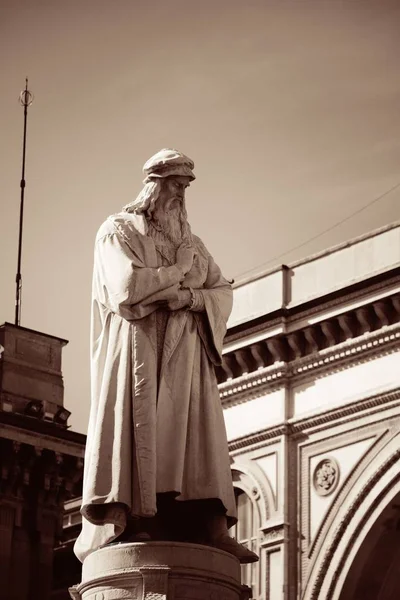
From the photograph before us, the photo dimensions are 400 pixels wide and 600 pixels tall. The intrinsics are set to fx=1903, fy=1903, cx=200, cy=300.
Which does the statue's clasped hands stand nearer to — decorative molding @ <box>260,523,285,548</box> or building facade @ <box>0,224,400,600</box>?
building facade @ <box>0,224,400,600</box>

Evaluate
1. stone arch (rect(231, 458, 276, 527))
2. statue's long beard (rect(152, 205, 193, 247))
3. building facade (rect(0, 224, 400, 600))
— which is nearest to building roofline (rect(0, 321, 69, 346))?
building facade (rect(0, 224, 400, 600))

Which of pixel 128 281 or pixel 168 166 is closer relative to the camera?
pixel 128 281

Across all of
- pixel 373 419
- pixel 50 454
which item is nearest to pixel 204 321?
pixel 50 454

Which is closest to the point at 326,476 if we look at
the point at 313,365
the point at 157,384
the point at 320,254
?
the point at 313,365

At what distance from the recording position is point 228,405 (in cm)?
3984

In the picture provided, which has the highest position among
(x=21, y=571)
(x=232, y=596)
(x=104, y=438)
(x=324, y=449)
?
(x=324, y=449)

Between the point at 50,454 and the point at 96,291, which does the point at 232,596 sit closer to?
the point at 96,291

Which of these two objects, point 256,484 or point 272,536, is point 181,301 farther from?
point 256,484

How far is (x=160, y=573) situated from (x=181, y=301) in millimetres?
1870

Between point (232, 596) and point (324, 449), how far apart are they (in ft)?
→ 86.0

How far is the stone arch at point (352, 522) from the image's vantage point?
3588cm

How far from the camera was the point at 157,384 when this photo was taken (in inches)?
476

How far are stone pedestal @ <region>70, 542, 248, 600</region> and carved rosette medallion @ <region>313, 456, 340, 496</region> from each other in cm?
2563

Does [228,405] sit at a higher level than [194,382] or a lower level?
higher
